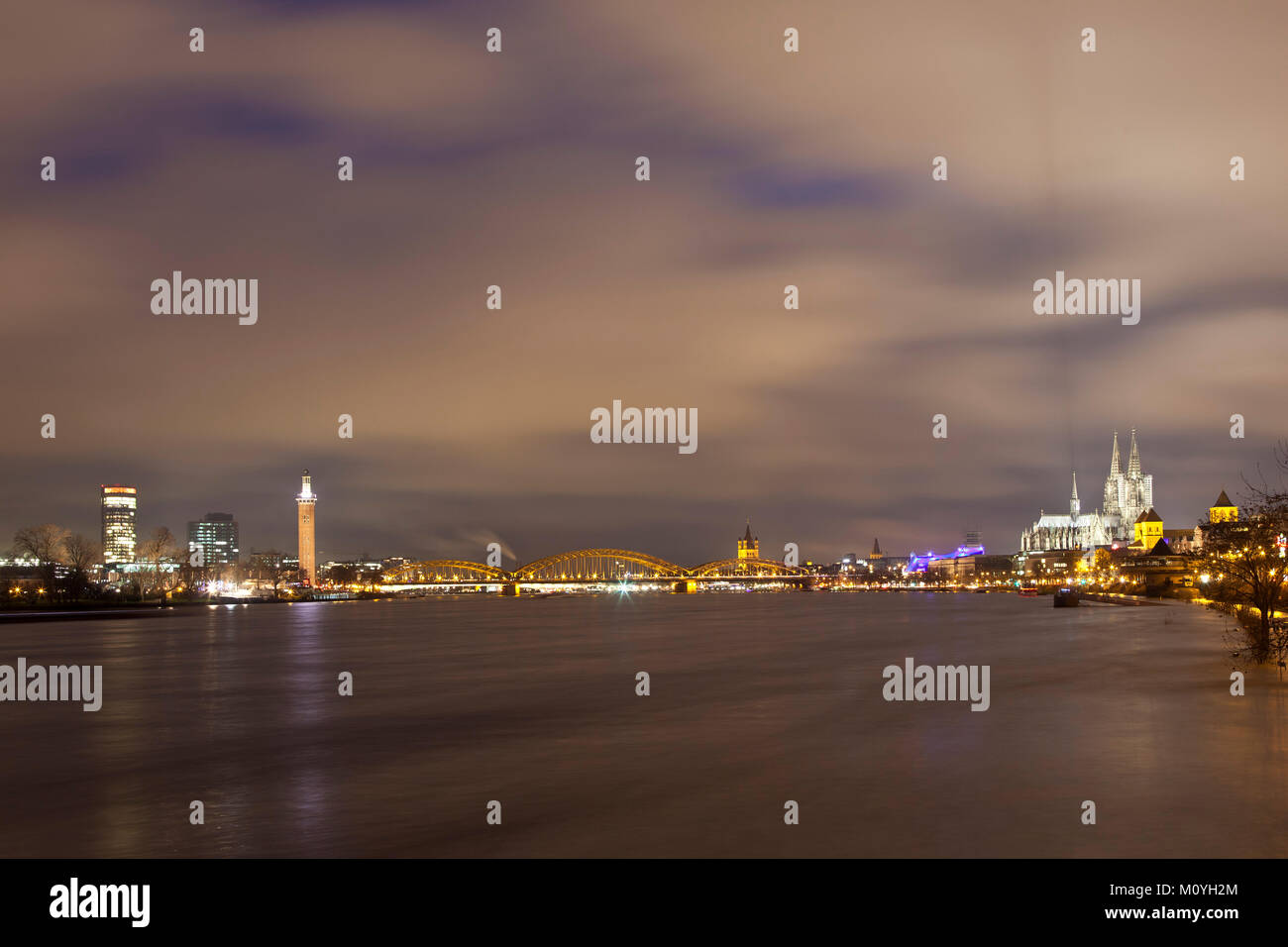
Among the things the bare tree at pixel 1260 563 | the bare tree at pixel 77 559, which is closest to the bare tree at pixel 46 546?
the bare tree at pixel 77 559

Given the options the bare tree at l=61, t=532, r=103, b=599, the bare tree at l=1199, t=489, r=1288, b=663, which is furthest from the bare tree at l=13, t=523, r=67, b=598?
the bare tree at l=1199, t=489, r=1288, b=663

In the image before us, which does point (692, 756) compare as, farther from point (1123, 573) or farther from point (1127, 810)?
point (1123, 573)

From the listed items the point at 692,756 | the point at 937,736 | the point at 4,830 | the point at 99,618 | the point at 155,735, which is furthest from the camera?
the point at 99,618

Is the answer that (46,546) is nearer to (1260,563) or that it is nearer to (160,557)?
(160,557)

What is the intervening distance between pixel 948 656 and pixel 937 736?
24.8 meters

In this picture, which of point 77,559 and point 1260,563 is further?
point 77,559

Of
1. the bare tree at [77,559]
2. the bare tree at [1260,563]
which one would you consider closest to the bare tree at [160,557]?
the bare tree at [77,559]

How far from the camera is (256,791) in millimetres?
17359

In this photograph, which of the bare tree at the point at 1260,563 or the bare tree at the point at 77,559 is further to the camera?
the bare tree at the point at 77,559

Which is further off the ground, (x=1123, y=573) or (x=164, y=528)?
(x=164, y=528)

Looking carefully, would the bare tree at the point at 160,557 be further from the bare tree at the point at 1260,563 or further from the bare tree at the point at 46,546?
the bare tree at the point at 1260,563

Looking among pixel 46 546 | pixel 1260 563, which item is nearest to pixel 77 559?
pixel 46 546
